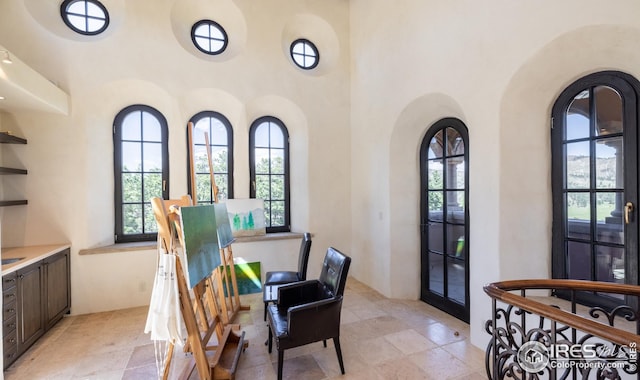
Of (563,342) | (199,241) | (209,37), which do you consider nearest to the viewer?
(563,342)

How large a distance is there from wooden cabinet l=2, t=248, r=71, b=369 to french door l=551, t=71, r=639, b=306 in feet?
15.5

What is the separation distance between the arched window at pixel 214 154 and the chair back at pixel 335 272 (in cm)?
228

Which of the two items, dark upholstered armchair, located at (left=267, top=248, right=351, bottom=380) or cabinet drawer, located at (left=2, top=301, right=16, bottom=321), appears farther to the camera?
cabinet drawer, located at (left=2, top=301, right=16, bottom=321)

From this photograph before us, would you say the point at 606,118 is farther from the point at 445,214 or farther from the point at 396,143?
the point at 396,143

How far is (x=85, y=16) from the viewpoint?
3.81 m

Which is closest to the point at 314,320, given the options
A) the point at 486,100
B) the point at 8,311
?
the point at 486,100

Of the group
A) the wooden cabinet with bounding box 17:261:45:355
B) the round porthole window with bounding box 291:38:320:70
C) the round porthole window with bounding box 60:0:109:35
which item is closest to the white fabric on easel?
the wooden cabinet with bounding box 17:261:45:355

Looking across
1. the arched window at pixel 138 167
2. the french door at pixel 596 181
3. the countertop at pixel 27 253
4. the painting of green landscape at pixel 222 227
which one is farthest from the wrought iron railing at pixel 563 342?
the arched window at pixel 138 167

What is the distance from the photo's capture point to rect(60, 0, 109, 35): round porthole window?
12.3 ft

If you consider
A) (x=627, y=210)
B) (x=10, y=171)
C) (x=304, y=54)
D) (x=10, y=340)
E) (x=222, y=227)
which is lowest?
(x=10, y=340)

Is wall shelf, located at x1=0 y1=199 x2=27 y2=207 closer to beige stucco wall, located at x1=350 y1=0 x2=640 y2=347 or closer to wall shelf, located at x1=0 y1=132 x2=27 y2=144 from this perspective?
wall shelf, located at x1=0 y1=132 x2=27 y2=144

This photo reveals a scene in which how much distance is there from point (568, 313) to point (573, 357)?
29cm

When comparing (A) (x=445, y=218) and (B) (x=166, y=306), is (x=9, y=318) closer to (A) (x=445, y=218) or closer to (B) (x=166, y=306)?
(B) (x=166, y=306)

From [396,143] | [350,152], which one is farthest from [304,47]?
[396,143]
